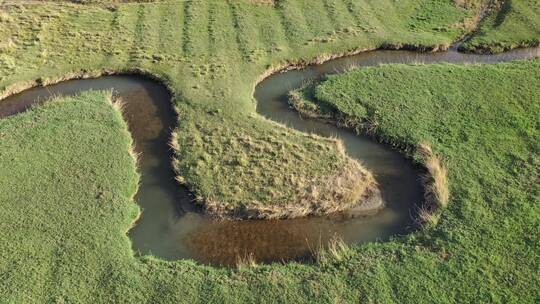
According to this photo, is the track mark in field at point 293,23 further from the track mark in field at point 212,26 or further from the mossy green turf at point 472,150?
the mossy green turf at point 472,150

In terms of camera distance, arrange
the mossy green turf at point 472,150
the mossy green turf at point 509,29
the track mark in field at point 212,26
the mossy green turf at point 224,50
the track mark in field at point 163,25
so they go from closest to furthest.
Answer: the mossy green turf at point 472,150 → the mossy green turf at point 224,50 → the track mark in field at point 212,26 → the track mark in field at point 163,25 → the mossy green turf at point 509,29

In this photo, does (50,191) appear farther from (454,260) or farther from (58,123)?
(454,260)

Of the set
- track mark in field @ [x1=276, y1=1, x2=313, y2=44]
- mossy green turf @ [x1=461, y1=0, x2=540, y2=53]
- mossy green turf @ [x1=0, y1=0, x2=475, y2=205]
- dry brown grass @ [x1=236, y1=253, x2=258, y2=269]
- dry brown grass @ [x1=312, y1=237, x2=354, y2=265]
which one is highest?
mossy green turf @ [x1=461, y1=0, x2=540, y2=53]

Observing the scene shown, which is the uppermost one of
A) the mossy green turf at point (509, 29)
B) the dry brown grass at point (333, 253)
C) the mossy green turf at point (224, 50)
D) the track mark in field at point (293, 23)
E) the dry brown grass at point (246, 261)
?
the mossy green turf at point (509, 29)

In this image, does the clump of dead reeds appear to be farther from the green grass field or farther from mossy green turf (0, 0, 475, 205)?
mossy green turf (0, 0, 475, 205)

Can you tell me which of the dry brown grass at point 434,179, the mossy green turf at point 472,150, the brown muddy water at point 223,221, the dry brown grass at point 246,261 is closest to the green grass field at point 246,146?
the mossy green turf at point 472,150

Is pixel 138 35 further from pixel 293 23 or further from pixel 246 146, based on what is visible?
pixel 246 146

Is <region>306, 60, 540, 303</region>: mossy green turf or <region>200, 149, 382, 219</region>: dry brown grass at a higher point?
<region>306, 60, 540, 303</region>: mossy green turf

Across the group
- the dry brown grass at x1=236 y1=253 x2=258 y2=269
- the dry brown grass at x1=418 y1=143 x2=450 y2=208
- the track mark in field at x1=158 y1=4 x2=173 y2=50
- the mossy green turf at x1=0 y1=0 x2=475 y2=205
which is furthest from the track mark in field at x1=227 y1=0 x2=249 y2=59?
the dry brown grass at x1=236 y1=253 x2=258 y2=269

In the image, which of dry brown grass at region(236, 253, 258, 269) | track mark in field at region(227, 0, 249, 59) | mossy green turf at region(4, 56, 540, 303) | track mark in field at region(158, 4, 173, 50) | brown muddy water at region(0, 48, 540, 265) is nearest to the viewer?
mossy green turf at region(4, 56, 540, 303)
